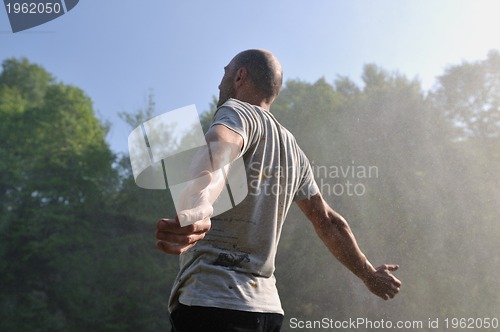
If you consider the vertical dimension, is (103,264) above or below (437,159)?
below

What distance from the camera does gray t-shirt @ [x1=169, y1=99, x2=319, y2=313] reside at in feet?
4.08

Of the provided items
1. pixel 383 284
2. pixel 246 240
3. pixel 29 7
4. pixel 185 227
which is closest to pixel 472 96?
pixel 29 7

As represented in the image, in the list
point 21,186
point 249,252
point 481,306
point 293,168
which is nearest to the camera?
point 249,252

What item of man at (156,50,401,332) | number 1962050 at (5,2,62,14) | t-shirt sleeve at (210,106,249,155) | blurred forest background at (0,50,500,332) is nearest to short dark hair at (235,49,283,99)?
man at (156,50,401,332)

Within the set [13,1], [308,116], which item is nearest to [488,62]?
[308,116]

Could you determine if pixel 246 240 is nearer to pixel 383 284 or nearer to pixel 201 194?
pixel 201 194

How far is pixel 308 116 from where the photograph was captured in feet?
34.6

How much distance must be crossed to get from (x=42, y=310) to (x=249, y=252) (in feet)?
40.7

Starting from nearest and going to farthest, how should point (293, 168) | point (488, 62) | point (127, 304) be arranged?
1. point (293, 168)
2. point (488, 62)
3. point (127, 304)

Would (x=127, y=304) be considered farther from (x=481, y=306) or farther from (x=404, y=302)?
(x=481, y=306)

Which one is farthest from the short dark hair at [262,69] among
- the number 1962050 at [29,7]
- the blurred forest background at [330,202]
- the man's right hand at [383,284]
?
the number 1962050 at [29,7]

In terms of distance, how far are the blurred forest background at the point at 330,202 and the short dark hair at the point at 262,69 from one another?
271 inches

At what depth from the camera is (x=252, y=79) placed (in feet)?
5.07

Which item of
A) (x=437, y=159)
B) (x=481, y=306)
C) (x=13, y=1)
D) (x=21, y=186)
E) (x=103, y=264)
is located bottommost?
(x=481, y=306)
